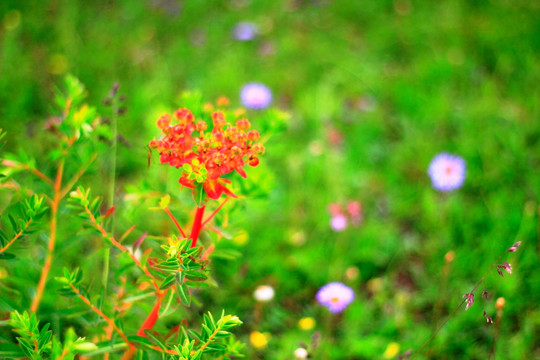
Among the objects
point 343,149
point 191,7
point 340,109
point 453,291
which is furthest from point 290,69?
point 453,291

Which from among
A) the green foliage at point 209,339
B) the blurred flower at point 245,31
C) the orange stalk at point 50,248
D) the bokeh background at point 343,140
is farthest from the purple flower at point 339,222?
the blurred flower at point 245,31

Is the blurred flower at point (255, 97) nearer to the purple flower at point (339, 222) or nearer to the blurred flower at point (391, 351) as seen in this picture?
the purple flower at point (339, 222)

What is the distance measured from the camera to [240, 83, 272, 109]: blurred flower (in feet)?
7.68

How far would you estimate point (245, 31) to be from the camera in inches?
114

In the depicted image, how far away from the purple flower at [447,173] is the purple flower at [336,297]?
68 centimetres

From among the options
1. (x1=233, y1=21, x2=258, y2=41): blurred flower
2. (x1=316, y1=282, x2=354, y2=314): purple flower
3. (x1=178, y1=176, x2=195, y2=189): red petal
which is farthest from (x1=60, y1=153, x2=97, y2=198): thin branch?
(x1=233, y1=21, x2=258, y2=41): blurred flower

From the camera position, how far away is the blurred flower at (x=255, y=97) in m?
2.34

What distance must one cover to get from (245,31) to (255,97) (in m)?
0.76

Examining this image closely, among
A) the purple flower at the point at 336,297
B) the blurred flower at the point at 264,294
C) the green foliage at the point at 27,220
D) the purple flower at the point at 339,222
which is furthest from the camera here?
the purple flower at the point at 339,222

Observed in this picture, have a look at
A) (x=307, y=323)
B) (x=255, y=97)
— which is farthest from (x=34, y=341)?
(x=255, y=97)

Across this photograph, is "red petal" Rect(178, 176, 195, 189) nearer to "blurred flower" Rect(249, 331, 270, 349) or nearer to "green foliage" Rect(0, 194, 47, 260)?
"green foliage" Rect(0, 194, 47, 260)

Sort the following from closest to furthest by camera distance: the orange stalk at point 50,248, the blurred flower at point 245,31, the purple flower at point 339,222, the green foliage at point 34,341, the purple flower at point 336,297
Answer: the green foliage at point 34,341 → the orange stalk at point 50,248 → the purple flower at point 336,297 → the purple flower at point 339,222 → the blurred flower at point 245,31

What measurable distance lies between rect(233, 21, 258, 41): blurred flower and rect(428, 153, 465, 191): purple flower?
1503mm

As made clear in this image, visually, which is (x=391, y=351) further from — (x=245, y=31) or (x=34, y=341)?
(x=245, y=31)
